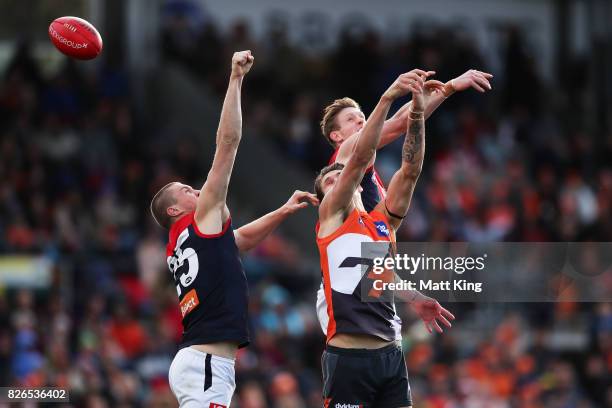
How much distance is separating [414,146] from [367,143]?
22.2 inches

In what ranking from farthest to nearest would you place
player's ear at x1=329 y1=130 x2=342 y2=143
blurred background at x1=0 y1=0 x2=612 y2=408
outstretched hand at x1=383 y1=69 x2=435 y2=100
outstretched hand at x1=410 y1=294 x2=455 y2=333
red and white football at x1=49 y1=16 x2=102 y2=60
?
blurred background at x1=0 y1=0 x2=612 y2=408 < red and white football at x1=49 y1=16 x2=102 y2=60 < player's ear at x1=329 y1=130 x2=342 y2=143 < outstretched hand at x1=410 y1=294 x2=455 y2=333 < outstretched hand at x1=383 y1=69 x2=435 y2=100

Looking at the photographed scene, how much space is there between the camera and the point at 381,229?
27.5ft

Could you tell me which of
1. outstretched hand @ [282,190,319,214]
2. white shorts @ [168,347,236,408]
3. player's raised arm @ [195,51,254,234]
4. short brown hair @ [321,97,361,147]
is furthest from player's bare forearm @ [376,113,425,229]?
white shorts @ [168,347,236,408]

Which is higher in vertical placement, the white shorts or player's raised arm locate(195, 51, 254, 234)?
player's raised arm locate(195, 51, 254, 234)

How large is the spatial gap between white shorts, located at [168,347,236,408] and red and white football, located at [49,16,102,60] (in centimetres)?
262

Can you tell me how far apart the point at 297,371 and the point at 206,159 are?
5.85 meters

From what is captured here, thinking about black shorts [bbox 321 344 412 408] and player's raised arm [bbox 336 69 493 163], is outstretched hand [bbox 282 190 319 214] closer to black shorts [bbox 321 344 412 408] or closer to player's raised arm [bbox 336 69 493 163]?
player's raised arm [bbox 336 69 493 163]

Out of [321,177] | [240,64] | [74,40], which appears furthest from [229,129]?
[74,40]

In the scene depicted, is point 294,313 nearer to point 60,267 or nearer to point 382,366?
point 60,267

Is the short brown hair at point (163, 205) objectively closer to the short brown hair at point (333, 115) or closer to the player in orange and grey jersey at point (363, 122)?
the player in orange and grey jersey at point (363, 122)

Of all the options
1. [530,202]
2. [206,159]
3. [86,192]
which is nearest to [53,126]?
[86,192]

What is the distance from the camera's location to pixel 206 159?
2039 centimetres

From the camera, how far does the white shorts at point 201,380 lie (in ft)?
26.9

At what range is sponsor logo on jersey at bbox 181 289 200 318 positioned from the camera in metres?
8.38
